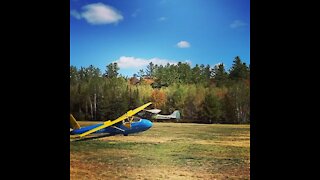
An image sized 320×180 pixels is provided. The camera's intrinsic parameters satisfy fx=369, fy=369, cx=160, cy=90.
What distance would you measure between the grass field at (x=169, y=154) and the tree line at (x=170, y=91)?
0.45 feet

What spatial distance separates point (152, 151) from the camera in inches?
130

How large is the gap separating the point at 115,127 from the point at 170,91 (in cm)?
61

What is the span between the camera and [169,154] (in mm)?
3268

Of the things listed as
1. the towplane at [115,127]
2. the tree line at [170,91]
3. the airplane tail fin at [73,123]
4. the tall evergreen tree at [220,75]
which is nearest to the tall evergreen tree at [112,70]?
the tree line at [170,91]

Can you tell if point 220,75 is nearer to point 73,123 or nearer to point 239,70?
point 239,70

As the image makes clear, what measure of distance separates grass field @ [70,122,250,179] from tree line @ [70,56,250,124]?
0.14 metres

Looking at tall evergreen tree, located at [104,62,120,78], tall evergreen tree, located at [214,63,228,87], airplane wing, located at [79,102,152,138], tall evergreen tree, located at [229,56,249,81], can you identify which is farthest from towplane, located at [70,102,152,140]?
tall evergreen tree, located at [229,56,249,81]

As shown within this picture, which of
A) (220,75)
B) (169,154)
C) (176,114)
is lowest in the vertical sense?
(169,154)

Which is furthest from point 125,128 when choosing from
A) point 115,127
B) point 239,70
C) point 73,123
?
point 239,70
